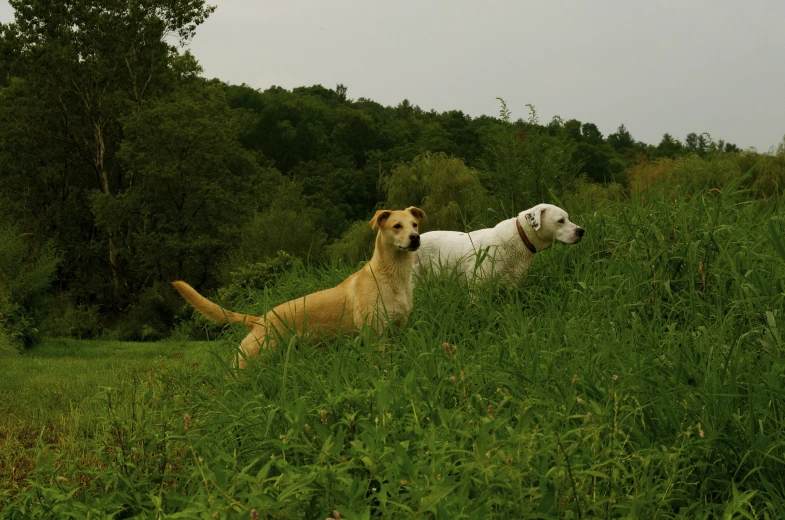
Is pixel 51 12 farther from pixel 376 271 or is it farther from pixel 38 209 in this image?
pixel 376 271

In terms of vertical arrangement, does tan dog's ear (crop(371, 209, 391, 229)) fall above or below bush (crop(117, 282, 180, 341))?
above

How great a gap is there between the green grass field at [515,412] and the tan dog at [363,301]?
0.78 feet

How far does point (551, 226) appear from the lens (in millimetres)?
7301

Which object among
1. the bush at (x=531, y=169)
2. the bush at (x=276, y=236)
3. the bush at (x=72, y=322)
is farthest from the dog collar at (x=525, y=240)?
the bush at (x=72, y=322)

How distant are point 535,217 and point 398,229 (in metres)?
1.51

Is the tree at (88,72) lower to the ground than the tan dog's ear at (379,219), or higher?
higher

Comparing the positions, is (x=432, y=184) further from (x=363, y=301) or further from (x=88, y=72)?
(x=363, y=301)

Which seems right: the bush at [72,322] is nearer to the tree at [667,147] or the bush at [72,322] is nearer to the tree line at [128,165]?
the tree line at [128,165]

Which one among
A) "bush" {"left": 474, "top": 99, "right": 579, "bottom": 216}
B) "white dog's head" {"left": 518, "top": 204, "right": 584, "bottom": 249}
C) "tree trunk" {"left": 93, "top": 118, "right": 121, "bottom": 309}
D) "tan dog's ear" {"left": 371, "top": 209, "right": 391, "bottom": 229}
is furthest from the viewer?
"tree trunk" {"left": 93, "top": 118, "right": 121, "bottom": 309}

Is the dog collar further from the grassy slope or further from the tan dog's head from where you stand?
the grassy slope

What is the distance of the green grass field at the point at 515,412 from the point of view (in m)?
3.18

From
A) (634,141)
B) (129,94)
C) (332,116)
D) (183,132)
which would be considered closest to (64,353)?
(183,132)

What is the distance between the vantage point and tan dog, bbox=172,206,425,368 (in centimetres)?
620

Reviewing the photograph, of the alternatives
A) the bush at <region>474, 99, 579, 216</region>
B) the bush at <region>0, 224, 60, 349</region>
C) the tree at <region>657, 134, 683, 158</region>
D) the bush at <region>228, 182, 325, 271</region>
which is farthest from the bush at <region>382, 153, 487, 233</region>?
the tree at <region>657, 134, 683, 158</region>
